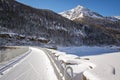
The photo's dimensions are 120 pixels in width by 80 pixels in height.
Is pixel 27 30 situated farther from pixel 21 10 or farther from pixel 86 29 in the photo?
pixel 86 29

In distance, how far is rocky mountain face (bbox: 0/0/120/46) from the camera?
113m

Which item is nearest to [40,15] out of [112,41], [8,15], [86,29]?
[8,15]

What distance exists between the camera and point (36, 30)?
134125 millimetres

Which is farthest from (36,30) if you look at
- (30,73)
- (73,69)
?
(73,69)

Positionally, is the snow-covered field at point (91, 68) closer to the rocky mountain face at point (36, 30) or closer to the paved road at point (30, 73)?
the paved road at point (30, 73)

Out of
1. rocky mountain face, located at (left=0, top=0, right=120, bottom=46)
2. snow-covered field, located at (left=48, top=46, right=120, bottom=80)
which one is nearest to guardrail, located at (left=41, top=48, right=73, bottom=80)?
snow-covered field, located at (left=48, top=46, right=120, bottom=80)

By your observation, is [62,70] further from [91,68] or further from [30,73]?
[30,73]

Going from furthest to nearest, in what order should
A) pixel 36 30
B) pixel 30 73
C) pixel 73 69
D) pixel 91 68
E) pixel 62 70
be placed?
1. pixel 36 30
2. pixel 30 73
3. pixel 73 69
4. pixel 62 70
5. pixel 91 68

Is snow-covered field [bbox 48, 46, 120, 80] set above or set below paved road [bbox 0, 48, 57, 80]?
above

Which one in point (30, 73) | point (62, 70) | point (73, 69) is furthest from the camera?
point (30, 73)

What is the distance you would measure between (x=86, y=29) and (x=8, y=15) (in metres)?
69.4

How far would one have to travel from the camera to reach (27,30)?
12962 cm

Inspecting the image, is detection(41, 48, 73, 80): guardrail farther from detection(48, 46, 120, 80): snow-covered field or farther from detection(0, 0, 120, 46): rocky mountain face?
detection(0, 0, 120, 46): rocky mountain face

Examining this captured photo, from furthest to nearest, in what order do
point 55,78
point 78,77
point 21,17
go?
point 21,17 < point 55,78 < point 78,77
